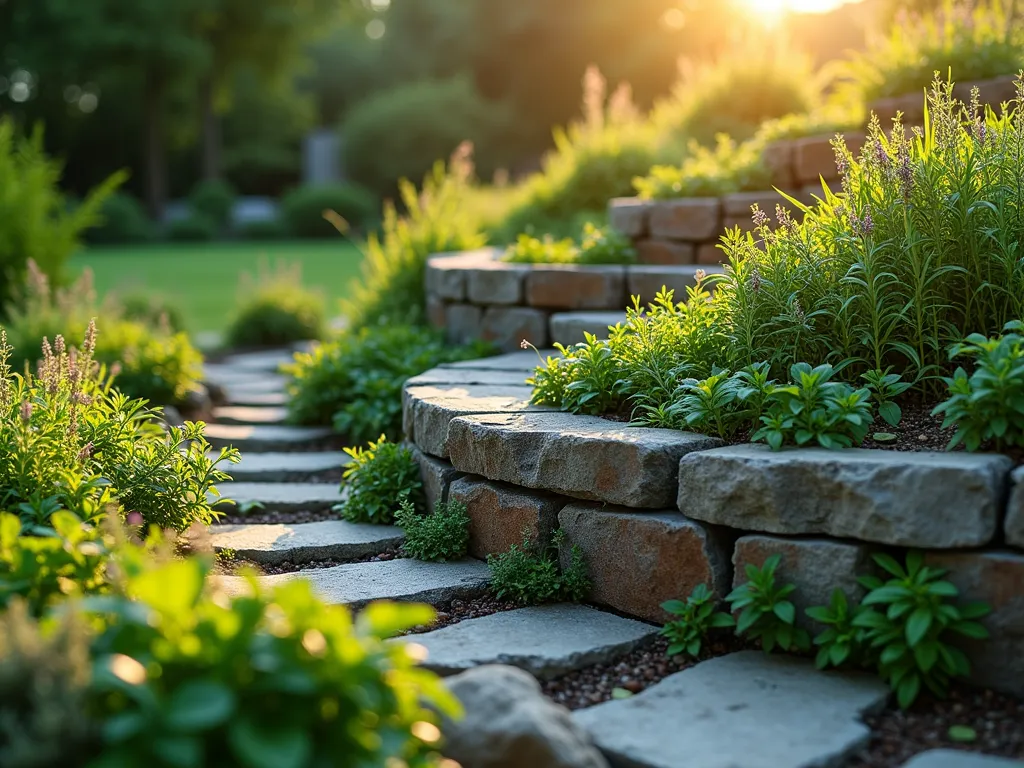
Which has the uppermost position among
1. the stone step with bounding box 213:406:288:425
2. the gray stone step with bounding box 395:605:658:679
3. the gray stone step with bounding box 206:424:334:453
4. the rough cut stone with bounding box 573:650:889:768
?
the stone step with bounding box 213:406:288:425

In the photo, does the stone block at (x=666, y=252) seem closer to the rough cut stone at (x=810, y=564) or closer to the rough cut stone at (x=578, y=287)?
the rough cut stone at (x=578, y=287)

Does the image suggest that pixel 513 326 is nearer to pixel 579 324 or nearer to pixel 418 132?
pixel 579 324

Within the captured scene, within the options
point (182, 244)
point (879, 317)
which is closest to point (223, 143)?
point (182, 244)

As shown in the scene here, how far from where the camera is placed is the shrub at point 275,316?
27.7 ft

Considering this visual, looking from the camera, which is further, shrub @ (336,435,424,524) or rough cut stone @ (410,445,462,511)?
shrub @ (336,435,424,524)

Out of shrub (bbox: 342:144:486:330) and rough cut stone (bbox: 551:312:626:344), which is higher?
shrub (bbox: 342:144:486:330)

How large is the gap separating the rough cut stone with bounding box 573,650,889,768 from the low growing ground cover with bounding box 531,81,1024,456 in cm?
64

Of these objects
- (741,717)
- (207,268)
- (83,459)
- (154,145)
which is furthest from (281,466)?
(154,145)

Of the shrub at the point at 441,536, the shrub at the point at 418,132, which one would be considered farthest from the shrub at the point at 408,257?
the shrub at the point at 418,132

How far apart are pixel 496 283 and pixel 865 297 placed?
2.53 meters

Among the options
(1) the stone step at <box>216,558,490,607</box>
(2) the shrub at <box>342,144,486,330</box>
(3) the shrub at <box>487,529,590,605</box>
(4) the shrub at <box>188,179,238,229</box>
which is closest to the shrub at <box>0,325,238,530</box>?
(1) the stone step at <box>216,558,490,607</box>

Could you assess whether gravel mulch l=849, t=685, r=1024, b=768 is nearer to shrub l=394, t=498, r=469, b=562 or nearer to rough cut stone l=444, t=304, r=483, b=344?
shrub l=394, t=498, r=469, b=562

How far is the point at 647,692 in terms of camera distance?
7.73ft

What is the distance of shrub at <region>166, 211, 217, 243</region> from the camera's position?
951 inches
